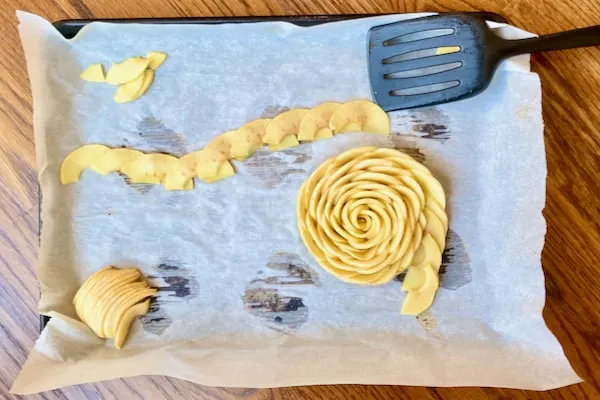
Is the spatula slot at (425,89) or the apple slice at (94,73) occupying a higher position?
the apple slice at (94,73)

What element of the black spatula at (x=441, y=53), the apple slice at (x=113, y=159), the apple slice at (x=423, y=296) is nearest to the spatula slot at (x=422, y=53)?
the black spatula at (x=441, y=53)

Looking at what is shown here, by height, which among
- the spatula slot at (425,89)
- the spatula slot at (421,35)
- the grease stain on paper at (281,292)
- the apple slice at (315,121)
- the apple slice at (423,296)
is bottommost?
the apple slice at (423,296)

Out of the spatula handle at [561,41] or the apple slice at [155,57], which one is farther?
the apple slice at [155,57]

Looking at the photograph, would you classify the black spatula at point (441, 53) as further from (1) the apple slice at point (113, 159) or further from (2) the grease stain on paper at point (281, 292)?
(1) the apple slice at point (113, 159)

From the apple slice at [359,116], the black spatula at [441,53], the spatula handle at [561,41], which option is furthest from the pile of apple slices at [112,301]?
the spatula handle at [561,41]

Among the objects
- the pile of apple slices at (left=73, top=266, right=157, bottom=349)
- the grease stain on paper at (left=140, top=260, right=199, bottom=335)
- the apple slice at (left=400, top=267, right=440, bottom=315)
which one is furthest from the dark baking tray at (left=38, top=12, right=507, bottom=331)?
the apple slice at (left=400, top=267, right=440, bottom=315)

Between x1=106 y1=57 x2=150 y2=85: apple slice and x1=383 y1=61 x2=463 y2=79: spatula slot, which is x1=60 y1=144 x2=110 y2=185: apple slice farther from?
x1=383 y1=61 x2=463 y2=79: spatula slot

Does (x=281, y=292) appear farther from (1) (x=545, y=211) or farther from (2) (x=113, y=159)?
(1) (x=545, y=211)

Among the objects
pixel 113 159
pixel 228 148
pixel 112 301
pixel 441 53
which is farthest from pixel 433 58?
pixel 112 301

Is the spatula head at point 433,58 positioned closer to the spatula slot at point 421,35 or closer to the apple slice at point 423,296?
the spatula slot at point 421,35
